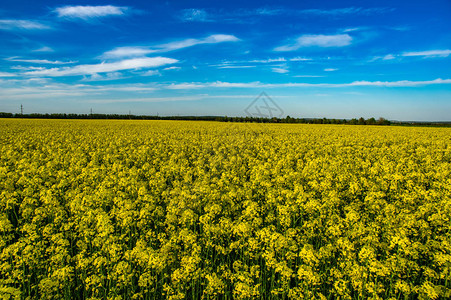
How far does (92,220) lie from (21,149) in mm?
15802

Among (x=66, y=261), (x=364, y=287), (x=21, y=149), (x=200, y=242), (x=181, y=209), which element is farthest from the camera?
(x=21, y=149)

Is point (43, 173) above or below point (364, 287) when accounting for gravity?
above

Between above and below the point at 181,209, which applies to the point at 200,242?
below

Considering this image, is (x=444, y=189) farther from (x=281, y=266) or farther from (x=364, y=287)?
(x=281, y=266)

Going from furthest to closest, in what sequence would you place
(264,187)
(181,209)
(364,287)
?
(264,187)
(181,209)
(364,287)

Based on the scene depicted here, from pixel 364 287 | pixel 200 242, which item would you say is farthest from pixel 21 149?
pixel 364 287

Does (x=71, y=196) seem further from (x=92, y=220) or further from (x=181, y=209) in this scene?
(x=181, y=209)

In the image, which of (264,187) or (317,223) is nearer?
(317,223)

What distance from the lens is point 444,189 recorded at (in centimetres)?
→ 922

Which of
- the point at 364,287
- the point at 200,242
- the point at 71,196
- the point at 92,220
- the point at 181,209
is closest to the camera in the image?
the point at 364,287

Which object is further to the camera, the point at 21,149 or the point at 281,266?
the point at 21,149

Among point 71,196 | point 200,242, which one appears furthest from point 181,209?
point 71,196

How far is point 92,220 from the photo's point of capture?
5.93 m

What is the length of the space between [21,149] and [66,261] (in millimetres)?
16363
